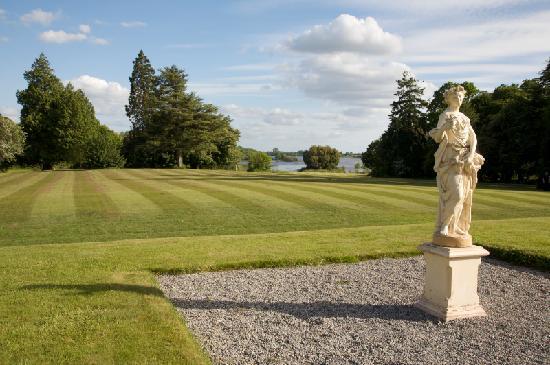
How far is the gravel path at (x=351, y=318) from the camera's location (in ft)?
21.1

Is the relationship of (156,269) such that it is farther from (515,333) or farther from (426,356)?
(515,333)

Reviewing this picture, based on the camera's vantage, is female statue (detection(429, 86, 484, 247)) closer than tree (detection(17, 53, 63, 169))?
Yes

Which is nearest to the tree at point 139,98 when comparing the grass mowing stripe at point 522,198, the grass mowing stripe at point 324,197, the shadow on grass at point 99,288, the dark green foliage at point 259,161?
the dark green foliage at point 259,161

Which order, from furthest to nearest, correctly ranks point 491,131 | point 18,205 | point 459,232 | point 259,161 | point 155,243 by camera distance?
point 259,161
point 491,131
point 18,205
point 155,243
point 459,232

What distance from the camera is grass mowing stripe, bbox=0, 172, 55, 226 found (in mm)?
18297

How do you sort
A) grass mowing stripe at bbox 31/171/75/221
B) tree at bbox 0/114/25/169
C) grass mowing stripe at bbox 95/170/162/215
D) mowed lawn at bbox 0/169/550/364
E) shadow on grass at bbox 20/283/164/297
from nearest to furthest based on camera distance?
mowed lawn at bbox 0/169/550/364, shadow on grass at bbox 20/283/164/297, grass mowing stripe at bbox 31/171/75/221, grass mowing stripe at bbox 95/170/162/215, tree at bbox 0/114/25/169

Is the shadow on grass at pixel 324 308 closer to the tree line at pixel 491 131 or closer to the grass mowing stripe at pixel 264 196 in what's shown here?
the grass mowing stripe at pixel 264 196

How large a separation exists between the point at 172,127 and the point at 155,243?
167 ft

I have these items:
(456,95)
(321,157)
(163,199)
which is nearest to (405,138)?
(163,199)

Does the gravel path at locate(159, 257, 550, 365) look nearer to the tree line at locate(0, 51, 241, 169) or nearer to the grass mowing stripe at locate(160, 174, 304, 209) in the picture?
the grass mowing stripe at locate(160, 174, 304, 209)

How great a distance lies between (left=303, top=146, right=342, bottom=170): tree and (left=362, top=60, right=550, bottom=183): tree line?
5896 centimetres

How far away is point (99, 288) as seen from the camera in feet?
28.6

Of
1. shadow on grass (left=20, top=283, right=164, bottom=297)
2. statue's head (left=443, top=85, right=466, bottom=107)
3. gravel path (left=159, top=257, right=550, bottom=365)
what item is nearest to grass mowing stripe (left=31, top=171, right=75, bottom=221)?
shadow on grass (left=20, top=283, right=164, bottom=297)

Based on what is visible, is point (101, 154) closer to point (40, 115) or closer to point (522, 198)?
point (40, 115)
